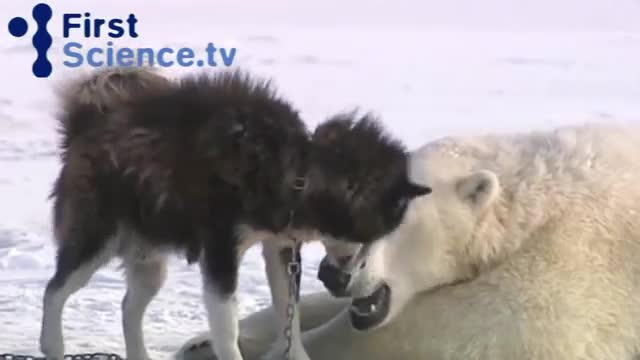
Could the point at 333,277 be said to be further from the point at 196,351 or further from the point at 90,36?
the point at 90,36

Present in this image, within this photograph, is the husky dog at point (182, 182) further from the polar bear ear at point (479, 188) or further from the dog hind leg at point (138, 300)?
the polar bear ear at point (479, 188)

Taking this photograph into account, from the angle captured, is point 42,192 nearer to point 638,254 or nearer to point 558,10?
point 638,254

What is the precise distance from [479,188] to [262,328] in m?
0.93

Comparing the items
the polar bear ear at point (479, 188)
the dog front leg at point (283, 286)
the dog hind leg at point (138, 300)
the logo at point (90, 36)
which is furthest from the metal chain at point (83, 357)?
the logo at point (90, 36)

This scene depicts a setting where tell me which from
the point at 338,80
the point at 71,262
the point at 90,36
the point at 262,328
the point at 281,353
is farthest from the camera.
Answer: the point at 90,36

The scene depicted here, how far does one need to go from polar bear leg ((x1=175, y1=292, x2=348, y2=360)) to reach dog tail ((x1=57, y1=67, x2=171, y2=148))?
94 cm

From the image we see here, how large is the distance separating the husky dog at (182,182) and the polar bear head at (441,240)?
48 centimetres

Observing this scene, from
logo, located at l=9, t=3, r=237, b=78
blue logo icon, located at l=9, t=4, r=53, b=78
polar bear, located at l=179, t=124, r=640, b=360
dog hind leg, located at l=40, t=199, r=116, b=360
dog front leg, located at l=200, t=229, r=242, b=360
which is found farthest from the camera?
blue logo icon, located at l=9, t=4, r=53, b=78

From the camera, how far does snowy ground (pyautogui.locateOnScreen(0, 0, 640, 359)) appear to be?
580cm

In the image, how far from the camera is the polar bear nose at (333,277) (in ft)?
13.7

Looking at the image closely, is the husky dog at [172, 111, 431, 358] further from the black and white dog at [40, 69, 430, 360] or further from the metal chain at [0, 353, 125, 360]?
the metal chain at [0, 353, 125, 360]

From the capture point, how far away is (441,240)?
4.75 m

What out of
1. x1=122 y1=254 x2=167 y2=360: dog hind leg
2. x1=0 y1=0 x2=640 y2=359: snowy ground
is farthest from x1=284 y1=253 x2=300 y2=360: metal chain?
x1=0 y1=0 x2=640 y2=359: snowy ground

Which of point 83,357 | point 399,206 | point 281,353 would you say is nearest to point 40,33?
point 83,357
